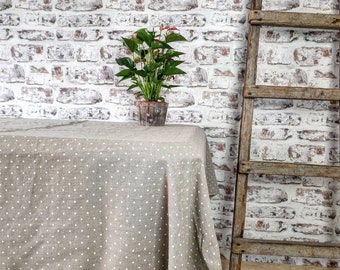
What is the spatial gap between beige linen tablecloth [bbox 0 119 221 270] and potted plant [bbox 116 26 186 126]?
559 millimetres

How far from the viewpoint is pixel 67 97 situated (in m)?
1.94

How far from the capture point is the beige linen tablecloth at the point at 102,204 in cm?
100

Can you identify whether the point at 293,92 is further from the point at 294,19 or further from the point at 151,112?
the point at 151,112

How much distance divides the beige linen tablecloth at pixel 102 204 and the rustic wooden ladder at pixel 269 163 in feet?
2.11

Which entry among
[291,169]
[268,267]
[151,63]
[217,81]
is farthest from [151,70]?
[268,267]

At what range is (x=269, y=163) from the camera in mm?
1620

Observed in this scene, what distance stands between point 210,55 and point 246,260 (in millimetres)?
955

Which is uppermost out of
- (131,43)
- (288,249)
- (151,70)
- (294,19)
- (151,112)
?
(294,19)

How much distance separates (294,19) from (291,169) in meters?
0.60

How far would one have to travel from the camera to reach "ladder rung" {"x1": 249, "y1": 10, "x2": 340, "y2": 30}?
1.66m

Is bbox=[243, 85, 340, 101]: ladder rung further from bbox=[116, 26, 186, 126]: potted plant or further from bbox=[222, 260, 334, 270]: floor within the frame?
bbox=[222, 260, 334, 270]: floor

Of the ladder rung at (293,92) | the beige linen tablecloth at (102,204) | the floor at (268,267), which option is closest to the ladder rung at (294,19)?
the ladder rung at (293,92)

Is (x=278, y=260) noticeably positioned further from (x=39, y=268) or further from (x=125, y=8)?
(x=125, y=8)

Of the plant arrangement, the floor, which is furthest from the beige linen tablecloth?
the floor
